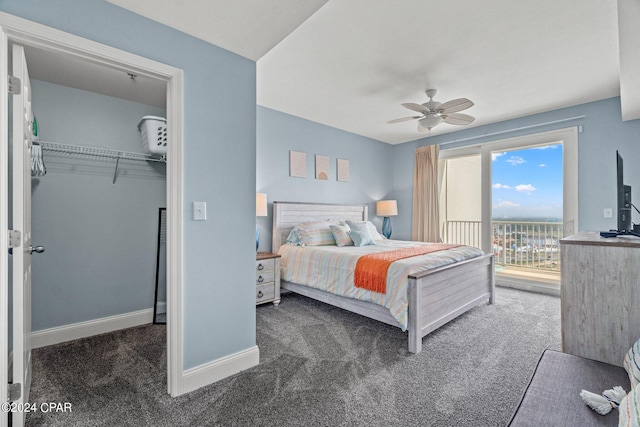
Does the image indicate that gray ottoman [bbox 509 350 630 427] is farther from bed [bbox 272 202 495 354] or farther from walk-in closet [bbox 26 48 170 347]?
walk-in closet [bbox 26 48 170 347]

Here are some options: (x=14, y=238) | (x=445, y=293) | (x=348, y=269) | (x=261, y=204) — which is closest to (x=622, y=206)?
(x=445, y=293)

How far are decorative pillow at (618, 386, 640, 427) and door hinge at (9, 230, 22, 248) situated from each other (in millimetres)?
2426

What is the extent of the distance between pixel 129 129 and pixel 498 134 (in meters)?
4.99

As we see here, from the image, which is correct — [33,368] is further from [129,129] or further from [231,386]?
[129,129]

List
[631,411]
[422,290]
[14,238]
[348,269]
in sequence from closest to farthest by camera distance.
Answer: [631,411]
[14,238]
[422,290]
[348,269]

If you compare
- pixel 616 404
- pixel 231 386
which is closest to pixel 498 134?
pixel 616 404

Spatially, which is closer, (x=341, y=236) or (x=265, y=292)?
(x=265, y=292)

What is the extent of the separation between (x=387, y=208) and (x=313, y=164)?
1.72 m

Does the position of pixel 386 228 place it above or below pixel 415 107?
below

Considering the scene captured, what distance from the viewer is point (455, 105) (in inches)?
118

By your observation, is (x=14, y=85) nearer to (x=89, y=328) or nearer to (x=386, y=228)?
(x=89, y=328)

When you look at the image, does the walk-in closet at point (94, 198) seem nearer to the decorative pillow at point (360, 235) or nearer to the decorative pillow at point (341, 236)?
the decorative pillow at point (341, 236)

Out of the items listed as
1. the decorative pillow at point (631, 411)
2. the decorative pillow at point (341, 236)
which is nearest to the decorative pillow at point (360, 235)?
the decorative pillow at point (341, 236)

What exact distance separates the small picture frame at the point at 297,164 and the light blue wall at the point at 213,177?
2.21 m
